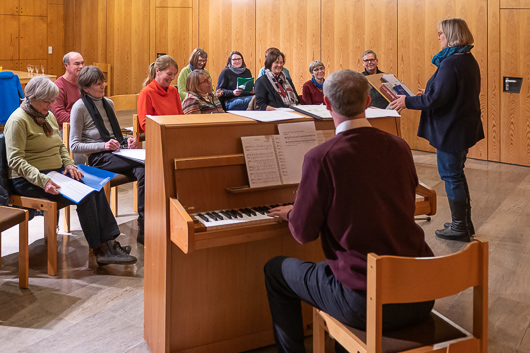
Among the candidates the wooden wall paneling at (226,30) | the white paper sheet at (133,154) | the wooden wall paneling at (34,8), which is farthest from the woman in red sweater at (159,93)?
the wooden wall paneling at (34,8)

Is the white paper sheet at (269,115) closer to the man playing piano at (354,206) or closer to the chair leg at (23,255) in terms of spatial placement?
the man playing piano at (354,206)

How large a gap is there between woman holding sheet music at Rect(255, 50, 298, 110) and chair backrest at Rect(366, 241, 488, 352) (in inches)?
174

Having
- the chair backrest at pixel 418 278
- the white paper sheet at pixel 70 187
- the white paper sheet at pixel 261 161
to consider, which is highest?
the white paper sheet at pixel 261 161

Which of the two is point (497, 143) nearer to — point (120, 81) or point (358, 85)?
point (358, 85)

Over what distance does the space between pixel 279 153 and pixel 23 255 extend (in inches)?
67.8

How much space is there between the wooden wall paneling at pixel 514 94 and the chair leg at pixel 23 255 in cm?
587

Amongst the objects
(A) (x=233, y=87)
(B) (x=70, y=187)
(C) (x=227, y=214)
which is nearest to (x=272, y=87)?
(A) (x=233, y=87)

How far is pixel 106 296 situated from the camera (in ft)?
11.5

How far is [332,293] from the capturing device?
2.18 meters

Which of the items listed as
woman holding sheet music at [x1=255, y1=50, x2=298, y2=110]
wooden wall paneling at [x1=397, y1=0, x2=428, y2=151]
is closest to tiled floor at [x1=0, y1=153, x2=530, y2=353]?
woman holding sheet music at [x1=255, y1=50, x2=298, y2=110]

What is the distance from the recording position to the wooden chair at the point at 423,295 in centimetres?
185

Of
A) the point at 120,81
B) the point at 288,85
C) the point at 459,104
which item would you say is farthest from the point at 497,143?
the point at 120,81

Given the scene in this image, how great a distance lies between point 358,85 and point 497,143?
5.90 m

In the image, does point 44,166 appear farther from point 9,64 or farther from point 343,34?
point 9,64
